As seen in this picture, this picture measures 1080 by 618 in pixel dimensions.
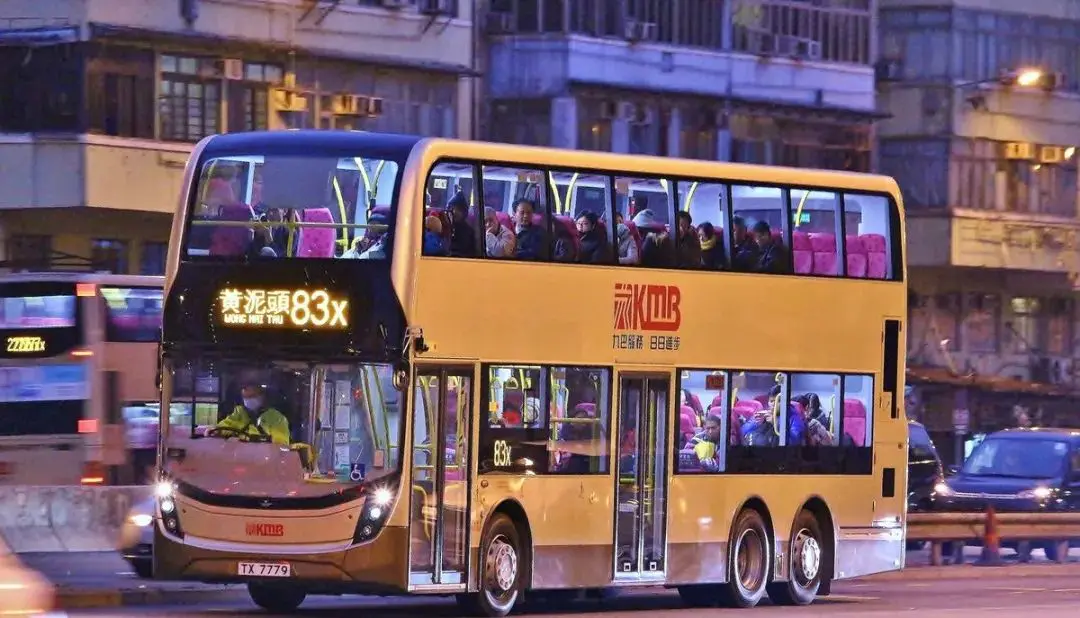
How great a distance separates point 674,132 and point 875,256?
78.5 ft

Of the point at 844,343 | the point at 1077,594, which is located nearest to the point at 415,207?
the point at 844,343

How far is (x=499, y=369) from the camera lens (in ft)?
67.7

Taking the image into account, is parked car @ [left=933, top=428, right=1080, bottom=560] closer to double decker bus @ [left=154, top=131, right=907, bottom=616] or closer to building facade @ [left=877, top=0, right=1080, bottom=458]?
double decker bus @ [left=154, top=131, right=907, bottom=616]

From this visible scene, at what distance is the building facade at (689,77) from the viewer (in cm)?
4669

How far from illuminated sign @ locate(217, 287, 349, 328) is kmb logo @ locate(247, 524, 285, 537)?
146 cm

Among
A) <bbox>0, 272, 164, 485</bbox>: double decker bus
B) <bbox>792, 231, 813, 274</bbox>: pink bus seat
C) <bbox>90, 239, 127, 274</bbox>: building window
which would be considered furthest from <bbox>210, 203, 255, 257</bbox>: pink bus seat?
<bbox>90, 239, 127, 274</bbox>: building window

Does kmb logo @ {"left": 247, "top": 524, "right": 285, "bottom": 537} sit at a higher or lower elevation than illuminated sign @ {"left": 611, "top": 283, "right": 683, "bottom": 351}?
lower

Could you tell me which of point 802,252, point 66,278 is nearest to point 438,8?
point 66,278

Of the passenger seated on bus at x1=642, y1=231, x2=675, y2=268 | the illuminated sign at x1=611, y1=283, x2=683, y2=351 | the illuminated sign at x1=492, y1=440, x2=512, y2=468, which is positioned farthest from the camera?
the passenger seated on bus at x1=642, y1=231, x2=675, y2=268

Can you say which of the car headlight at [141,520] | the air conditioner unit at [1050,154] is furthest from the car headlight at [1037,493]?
the air conditioner unit at [1050,154]

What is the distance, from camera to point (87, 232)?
→ 4072 cm

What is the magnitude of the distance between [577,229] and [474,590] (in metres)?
3.16

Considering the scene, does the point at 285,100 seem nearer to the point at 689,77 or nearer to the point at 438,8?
the point at 438,8

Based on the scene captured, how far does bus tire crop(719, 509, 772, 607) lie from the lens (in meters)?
23.4
